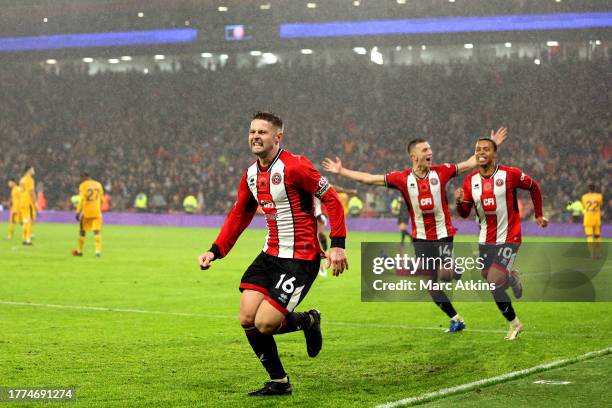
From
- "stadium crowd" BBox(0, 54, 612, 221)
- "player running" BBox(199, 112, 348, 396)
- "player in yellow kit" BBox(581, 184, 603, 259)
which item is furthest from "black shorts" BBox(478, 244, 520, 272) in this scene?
"stadium crowd" BBox(0, 54, 612, 221)

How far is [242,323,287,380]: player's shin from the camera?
727 cm

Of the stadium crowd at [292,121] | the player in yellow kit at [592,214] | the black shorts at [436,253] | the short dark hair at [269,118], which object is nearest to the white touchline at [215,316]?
the black shorts at [436,253]

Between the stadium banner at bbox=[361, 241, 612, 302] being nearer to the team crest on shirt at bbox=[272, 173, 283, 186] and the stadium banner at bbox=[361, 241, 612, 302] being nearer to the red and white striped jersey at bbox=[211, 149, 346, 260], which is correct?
the red and white striped jersey at bbox=[211, 149, 346, 260]

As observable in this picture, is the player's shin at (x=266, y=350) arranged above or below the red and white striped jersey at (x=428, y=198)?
below

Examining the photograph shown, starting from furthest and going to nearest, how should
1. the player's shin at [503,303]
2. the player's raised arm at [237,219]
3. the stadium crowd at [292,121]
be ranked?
1. the stadium crowd at [292,121]
2. the player's shin at [503,303]
3. the player's raised arm at [237,219]

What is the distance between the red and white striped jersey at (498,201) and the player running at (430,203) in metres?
0.24

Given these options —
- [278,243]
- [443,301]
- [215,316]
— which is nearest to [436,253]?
[443,301]

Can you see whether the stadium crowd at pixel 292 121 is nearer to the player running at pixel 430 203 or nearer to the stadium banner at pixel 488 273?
the stadium banner at pixel 488 273

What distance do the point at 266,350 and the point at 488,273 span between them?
4.18m

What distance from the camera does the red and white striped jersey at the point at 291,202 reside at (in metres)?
7.30

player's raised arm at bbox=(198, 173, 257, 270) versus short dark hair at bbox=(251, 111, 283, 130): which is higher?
short dark hair at bbox=(251, 111, 283, 130)

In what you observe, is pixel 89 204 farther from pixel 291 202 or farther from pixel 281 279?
pixel 281 279

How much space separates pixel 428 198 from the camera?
35.8 feet

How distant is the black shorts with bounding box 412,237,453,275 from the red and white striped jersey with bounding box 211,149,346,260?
3661 millimetres
